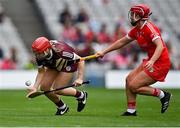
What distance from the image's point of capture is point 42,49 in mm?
16156

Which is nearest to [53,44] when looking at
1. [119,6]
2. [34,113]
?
[34,113]

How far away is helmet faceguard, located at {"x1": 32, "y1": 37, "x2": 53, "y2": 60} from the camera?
16141 millimetres

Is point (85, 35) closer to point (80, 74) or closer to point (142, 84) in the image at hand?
point (142, 84)

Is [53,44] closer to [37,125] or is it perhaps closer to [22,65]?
[37,125]

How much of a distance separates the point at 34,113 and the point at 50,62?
159 centimetres

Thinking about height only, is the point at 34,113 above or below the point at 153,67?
below

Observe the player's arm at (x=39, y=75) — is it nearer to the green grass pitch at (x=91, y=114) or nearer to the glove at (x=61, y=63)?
the glove at (x=61, y=63)

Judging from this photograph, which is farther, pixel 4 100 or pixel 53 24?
pixel 53 24

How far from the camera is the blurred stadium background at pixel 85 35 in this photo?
30375 mm

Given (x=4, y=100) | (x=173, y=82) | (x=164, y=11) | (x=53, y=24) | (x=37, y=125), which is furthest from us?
(x=164, y=11)

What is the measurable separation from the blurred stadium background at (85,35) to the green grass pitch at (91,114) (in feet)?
0.28

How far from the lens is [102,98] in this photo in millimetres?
24547

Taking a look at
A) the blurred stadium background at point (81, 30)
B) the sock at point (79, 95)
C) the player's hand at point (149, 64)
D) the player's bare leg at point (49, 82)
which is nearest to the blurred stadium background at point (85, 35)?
the blurred stadium background at point (81, 30)

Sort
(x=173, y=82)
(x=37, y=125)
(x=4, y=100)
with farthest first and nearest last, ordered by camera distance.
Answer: (x=173, y=82)
(x=4, y=100)
(x=37, y=125)
